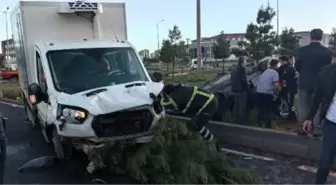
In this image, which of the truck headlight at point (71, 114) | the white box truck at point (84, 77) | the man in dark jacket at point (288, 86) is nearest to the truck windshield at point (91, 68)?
the white box truck at point (84, 77)

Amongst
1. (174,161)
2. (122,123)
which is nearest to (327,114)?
(174,161)

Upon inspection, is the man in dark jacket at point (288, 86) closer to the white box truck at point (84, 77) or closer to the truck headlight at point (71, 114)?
the white box truck at point (84, 77)

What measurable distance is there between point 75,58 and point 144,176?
9.02 ft

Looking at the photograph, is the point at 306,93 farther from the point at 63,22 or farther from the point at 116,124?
the point at 63,22

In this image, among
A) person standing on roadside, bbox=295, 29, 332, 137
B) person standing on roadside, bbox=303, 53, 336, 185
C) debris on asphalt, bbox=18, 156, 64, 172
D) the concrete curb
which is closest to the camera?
person standing on roadside, bbox=303, 53, 336, 185

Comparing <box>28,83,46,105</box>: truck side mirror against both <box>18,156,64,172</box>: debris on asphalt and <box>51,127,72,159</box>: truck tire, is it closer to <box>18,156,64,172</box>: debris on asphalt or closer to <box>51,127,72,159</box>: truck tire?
<box>51,127,72,159</box>: truck tire

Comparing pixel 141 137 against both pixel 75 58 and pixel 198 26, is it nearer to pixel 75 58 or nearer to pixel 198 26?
pixel 75 58

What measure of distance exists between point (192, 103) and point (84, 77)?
1.81 metres

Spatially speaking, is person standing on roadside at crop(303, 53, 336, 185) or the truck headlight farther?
the truck headlight

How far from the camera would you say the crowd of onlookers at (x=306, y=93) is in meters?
4.19

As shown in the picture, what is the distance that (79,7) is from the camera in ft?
23.9

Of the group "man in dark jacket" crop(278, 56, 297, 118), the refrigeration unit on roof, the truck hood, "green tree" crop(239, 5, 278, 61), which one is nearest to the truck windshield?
the truck hood

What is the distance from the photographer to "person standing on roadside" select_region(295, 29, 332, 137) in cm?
655

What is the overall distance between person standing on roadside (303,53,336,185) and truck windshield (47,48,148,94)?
2995 millimetres
